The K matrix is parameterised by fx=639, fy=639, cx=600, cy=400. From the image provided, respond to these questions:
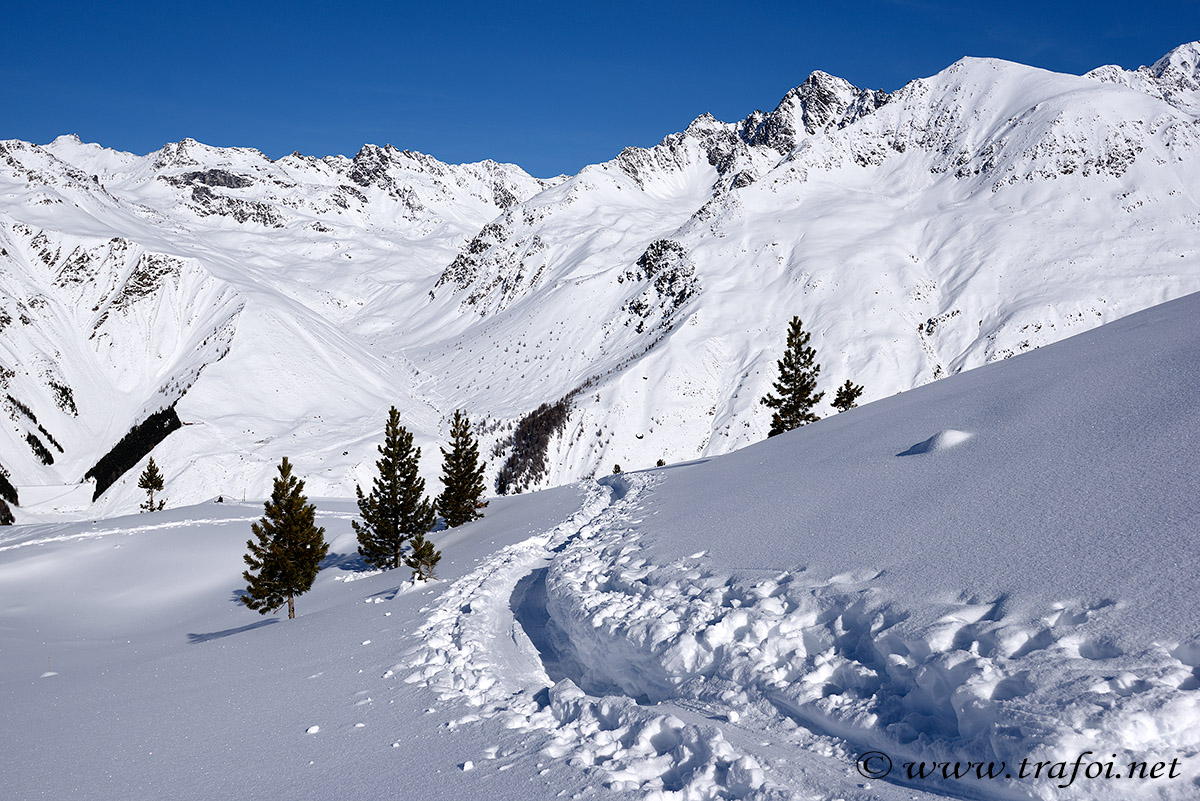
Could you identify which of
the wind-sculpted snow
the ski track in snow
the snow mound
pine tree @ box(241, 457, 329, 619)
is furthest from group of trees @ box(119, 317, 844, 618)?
the snow mound

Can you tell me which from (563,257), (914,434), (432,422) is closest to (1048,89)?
(563,257)

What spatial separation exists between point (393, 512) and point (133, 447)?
76490 millimetres

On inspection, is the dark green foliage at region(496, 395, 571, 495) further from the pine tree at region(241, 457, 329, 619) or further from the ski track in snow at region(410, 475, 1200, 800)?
the ski track in snow at region(410, 475, 1200, 800)

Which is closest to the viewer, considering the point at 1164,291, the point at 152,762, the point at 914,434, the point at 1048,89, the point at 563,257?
the point at 152,762

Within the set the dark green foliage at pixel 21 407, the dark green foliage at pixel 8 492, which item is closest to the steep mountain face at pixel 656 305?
the dark green foliage at pixel 21 407

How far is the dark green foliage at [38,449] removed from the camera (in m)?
90.3

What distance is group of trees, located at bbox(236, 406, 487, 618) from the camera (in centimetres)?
2272

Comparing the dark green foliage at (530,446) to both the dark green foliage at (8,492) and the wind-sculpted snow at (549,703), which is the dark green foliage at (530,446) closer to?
the dark green foliage at (8,492)

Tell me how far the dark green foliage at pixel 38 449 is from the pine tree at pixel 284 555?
305 feet

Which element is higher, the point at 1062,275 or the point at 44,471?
the point at 1062,275

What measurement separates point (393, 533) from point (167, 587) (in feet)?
38.9

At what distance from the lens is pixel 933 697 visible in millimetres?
6035

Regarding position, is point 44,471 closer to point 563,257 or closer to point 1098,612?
point 563,257

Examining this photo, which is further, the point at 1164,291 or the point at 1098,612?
the point at 1164,291
